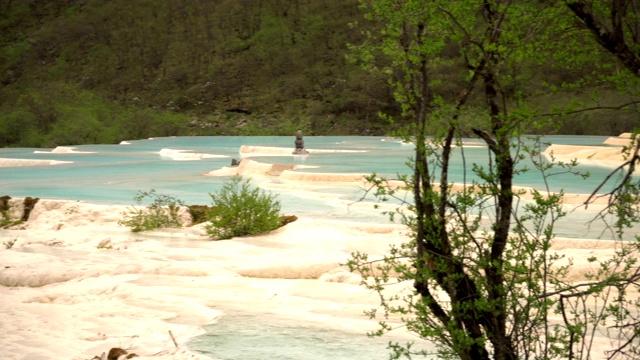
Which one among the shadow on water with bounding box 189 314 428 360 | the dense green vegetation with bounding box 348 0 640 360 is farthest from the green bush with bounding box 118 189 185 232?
the dense green vegetation with bounding box 348 0 640 360

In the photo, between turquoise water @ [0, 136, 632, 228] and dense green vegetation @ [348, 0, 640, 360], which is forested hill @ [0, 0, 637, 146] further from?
dense green vegetation @ [348, 0, 640, 360]

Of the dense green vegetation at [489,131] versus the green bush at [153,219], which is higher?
the dense green vegetation at [489,131]

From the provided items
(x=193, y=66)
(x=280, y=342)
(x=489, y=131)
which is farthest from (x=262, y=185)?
(x=193, y=66)

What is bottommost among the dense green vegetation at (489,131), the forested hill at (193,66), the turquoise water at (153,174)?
the turquoise water at (153,174)

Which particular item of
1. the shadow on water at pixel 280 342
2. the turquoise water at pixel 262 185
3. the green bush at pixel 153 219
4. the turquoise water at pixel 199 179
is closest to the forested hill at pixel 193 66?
the turquoise water at pixel 262 185

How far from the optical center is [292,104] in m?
62.5

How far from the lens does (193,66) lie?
69750 millimetres

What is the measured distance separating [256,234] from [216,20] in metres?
65.6

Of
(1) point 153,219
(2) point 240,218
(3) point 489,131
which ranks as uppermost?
(3) point 489,131

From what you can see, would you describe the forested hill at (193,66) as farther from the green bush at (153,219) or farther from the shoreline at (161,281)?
the shoreline at (161,281)

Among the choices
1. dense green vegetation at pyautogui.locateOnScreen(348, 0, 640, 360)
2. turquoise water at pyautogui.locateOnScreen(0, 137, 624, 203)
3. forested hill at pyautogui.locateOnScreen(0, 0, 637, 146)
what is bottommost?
turquoise water at pyautogui.locateOnScreen(0, 137, 624, 203)

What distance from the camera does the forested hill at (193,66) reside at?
58.1 m

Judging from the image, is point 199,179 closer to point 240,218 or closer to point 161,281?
point 240,218

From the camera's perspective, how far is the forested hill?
5812cm
